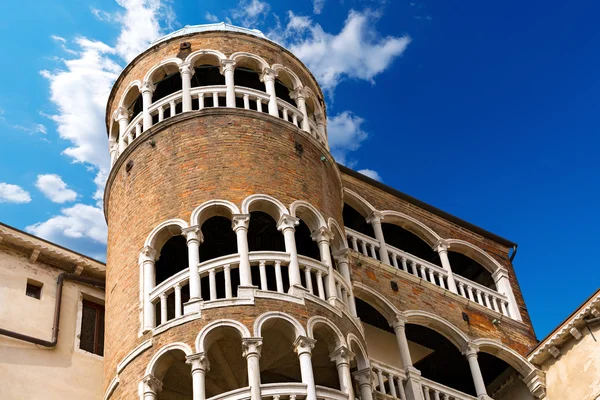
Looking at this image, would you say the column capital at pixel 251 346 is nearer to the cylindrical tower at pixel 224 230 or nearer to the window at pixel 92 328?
the cylindrical tower at pixel 224 230

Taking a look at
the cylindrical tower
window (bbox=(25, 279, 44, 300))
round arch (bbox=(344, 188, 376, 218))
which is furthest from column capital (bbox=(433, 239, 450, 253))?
window (bbox=(25, 279, 44, 300))

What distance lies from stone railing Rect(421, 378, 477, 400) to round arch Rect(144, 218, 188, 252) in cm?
646

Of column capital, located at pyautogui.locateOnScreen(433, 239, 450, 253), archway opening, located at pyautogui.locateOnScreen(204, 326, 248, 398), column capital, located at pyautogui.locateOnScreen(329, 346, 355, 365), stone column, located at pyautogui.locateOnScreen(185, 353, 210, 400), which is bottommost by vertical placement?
stone column, located at pyautogui.locateOnScreen(185, 353, 210, 400)

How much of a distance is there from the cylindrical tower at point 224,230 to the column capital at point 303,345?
0.08 feet

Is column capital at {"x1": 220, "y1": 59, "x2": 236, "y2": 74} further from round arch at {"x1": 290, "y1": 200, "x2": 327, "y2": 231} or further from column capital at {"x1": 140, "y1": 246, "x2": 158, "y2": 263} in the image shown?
column capital at {"x1": 140, "y1": 246, "x2": 158, "y2": 263}

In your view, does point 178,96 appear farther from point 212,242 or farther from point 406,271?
point 406,271

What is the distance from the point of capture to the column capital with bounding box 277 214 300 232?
66.3 feet

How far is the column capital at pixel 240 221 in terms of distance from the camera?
19.8 meters

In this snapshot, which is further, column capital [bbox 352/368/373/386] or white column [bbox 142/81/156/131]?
white column [bbox 142/81/156/131]

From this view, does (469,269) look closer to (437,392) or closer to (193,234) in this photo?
(437,392)

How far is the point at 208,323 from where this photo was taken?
60.0 feet

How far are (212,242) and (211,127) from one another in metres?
2.51

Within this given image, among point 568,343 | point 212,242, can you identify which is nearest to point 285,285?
point 212,242

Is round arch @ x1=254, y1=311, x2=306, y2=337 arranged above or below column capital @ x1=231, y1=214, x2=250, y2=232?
below
